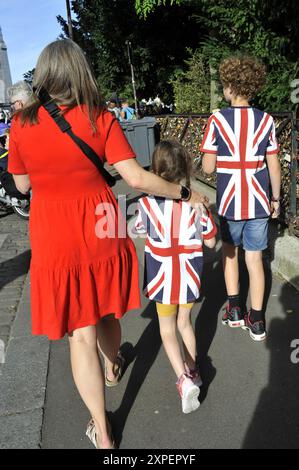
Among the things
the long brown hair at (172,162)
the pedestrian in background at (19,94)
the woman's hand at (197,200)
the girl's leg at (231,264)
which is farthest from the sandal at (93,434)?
the pedestrian in background at (19,94)

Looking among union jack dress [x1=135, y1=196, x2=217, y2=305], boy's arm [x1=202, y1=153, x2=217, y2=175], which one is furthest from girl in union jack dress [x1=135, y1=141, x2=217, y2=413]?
boy's arm [x1=202, y1=153, x2=217, y2=175]

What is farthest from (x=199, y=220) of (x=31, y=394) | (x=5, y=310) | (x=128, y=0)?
(x=128, y=0)

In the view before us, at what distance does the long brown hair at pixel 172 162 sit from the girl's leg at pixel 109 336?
84cm

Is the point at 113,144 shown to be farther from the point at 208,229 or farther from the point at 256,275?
the point at 256,275

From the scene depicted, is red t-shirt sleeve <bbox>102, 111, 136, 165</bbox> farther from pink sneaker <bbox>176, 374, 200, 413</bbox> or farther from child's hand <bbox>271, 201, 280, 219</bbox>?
child's hand <bbox>271, 201, 280, 219</bbox>

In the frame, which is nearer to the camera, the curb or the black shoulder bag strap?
the black shoulder bag strap

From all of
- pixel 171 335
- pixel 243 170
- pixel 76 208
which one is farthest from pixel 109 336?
pixel 243 170

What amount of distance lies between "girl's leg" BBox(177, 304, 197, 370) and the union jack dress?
9 cm

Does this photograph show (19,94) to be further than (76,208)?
Yes

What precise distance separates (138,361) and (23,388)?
0.78 meters

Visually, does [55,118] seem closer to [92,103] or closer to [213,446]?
[92,103]

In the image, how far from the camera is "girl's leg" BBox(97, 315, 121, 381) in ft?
8.09

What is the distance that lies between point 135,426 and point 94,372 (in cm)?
55

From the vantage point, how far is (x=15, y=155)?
6.43 ft
